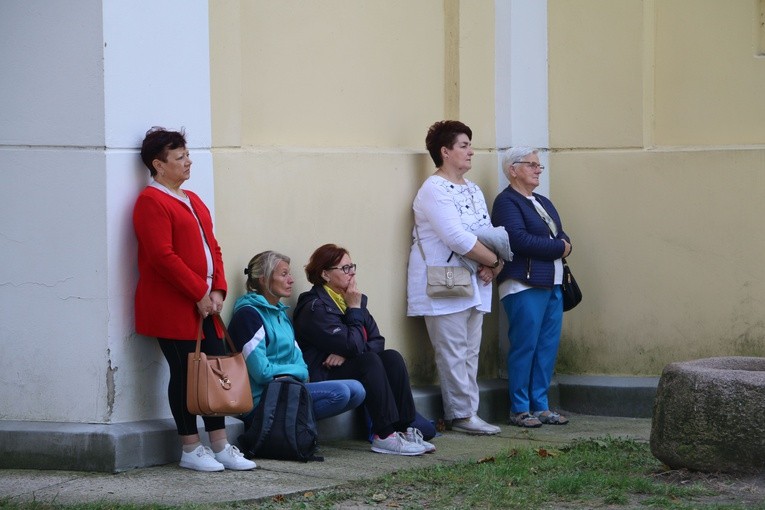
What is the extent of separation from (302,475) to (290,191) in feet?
6.06

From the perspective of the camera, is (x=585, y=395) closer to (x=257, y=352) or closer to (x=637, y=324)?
(x=637, y=324)

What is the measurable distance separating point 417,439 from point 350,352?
0.62 meters

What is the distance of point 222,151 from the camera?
7.41 metres

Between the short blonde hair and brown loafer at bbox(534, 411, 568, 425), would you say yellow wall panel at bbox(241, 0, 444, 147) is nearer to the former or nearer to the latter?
the short blonde hair

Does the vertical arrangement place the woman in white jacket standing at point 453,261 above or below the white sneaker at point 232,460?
above

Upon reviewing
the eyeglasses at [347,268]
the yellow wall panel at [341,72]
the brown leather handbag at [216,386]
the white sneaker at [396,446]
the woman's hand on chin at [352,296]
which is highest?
the yellow wall panel at [341,72]

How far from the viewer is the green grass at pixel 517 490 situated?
6.12 metres

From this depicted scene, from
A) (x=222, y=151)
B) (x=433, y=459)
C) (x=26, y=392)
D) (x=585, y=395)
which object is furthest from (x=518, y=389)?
(x=26, y=392)

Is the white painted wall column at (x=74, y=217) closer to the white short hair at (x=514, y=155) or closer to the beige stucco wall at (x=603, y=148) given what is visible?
the beige stucco wall at (x=603, y=148)

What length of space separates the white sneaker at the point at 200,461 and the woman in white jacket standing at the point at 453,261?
6.98 feet

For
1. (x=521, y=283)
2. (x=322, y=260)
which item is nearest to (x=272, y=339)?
(x=322, y=260)

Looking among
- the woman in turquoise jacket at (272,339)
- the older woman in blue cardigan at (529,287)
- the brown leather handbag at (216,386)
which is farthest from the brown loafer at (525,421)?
the brown leather handbag at (216,386)

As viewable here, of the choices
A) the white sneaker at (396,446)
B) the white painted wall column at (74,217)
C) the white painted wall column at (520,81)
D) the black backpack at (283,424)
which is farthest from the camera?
the white painted wall column at (520,81)

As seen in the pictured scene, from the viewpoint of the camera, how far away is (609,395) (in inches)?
364
